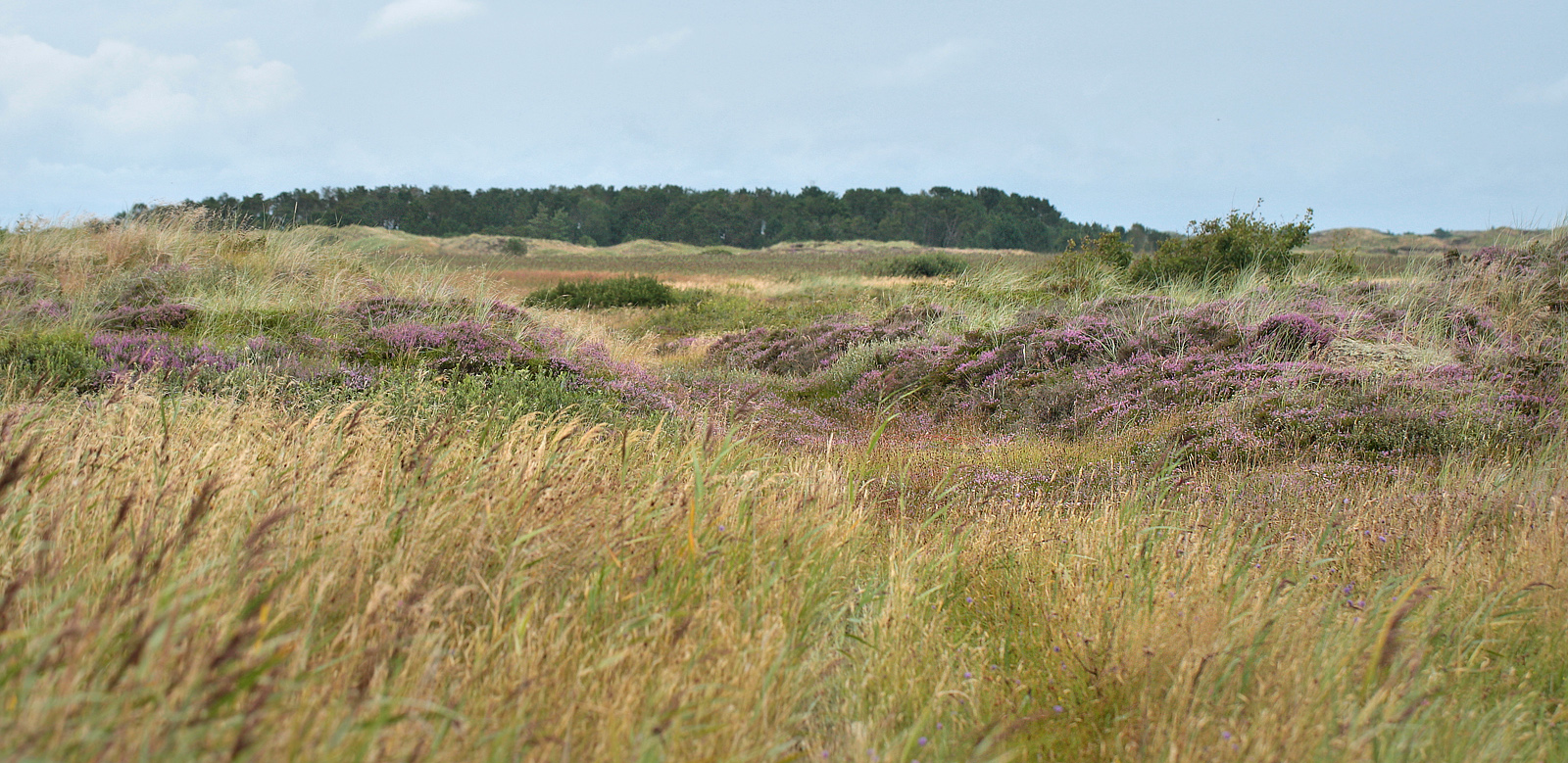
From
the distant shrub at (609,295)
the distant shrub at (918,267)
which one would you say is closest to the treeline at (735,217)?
the distant shrub at (918,267)

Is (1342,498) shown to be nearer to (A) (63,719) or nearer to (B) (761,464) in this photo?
(B) (761,464)

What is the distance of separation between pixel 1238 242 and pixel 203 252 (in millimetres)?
17908

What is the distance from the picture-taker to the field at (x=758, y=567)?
1957 mm

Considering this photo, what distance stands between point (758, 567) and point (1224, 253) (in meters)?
16.5

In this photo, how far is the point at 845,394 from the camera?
10.1m

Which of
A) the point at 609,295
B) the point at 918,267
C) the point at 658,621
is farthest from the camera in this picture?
the point at 918,267

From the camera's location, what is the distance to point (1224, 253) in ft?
55.0

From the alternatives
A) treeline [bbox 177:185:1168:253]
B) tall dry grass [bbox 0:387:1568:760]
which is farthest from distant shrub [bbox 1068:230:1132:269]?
treeline [bbox 177:185:1168:253]

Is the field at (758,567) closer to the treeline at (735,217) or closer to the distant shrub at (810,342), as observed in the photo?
the distant shrub at (810,342)

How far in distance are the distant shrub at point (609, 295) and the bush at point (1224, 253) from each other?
12.4 metres

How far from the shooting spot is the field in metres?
1.96

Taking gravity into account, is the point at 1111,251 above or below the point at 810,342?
above

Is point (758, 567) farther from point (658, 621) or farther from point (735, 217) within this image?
point (735, 217)

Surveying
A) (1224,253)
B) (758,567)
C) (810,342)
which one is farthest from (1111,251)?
(758,567)
